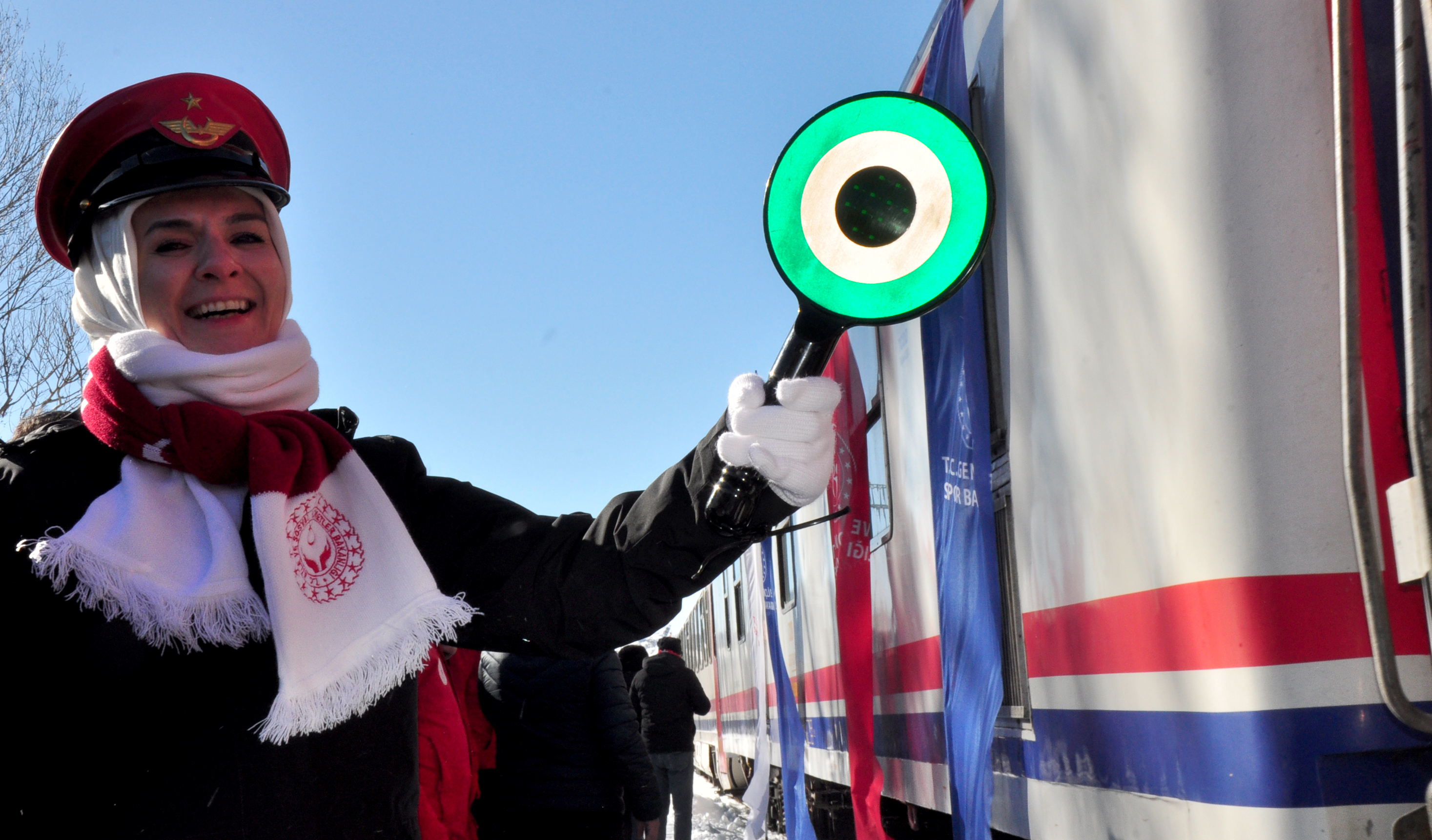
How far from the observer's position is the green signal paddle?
1479 millimetres

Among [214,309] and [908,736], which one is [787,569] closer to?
[908,736]

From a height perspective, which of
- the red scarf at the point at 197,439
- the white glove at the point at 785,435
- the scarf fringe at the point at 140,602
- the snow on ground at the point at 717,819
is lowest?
the snow on ground at the point at 717,819

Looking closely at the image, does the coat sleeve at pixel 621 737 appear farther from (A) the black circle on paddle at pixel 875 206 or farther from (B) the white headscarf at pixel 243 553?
(A) the black circle on paddle at pixel 875 206

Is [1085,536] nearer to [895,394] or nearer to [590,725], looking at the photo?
[895,394]

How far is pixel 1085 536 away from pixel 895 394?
147 centimetres

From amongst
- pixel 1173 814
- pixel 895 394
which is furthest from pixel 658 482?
pixel 895 394

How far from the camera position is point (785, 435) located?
155 cm

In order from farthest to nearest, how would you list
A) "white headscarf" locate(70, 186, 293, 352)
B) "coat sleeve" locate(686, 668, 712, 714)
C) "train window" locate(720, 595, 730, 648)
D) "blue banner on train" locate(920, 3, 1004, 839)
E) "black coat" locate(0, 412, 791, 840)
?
"train window" locate(720, 595, 730, 648), "coat sleeve" locate(686, 668, 712, 714), "blue banner on train" locate(920, 3, 1004, 839), "white headscarf" locate(70, 186, 293, 352), "black coat" locate(0, 412, 791, 840)

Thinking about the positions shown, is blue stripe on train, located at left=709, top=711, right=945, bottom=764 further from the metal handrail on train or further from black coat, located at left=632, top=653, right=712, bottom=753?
black coat, located at left=632, top=653, right=712, bottom=753

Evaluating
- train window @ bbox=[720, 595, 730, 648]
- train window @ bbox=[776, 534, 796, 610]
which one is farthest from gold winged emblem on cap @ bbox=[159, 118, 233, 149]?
train window @ bbox=[720, 595, 730, 648]

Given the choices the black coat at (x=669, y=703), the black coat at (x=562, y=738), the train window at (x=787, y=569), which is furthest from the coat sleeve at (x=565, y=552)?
the black coat at (x=669, y=703)

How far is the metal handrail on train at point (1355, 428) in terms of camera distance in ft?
4.98

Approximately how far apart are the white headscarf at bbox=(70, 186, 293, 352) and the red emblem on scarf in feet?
1.35

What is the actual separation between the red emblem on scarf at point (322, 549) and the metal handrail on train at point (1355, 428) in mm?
1445
